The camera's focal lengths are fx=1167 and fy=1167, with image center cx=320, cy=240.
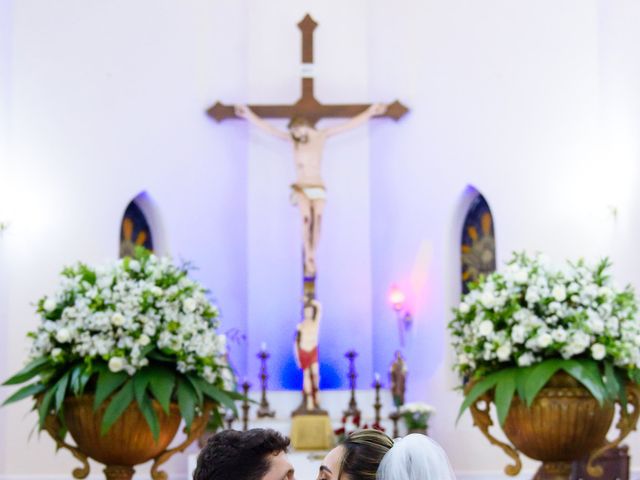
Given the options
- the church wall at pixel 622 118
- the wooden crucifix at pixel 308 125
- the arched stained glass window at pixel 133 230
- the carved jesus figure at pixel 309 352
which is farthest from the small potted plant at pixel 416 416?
the arched stained glass window at pixel 133 230

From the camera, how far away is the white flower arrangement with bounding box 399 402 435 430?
34.5 ft

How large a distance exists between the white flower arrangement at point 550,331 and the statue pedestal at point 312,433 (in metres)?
5.43

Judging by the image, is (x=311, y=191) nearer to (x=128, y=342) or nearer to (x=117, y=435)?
(x=128, y=342)

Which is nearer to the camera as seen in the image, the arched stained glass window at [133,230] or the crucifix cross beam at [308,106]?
the crucifix cross beam at [308,106]

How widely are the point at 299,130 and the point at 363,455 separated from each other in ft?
30.1

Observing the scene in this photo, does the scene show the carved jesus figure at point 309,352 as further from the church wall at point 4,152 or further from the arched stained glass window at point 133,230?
the church wall at point 4,152

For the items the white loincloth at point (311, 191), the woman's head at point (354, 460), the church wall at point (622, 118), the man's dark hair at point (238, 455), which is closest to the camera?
the man's dark hair at point (238, 455)

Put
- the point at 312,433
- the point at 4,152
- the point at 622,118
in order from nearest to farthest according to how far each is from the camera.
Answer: the point at 312,433
the point at 622,118
the point at 4,152

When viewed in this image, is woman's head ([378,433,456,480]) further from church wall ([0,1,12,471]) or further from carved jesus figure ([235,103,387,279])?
carved jesus figure ([235,103,387,279])

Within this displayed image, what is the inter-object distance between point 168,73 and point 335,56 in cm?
175

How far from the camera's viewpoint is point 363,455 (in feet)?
8.14

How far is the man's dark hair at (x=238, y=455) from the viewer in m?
2.26

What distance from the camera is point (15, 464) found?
1087 cm

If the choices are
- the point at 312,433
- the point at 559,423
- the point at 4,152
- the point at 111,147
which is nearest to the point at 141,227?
the point at 111,147
